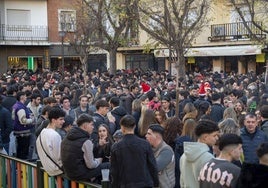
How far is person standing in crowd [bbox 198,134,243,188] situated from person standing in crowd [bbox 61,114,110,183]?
167 centimetres

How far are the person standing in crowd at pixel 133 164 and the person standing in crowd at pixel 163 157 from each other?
0.38 metres

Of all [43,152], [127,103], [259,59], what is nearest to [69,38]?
[259,59]

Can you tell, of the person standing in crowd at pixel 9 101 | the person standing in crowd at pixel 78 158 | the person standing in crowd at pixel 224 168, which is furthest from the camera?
the person standing in crowd at pixel 9 101

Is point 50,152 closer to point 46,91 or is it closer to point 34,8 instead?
point 46,91

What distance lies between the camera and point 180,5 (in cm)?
2439

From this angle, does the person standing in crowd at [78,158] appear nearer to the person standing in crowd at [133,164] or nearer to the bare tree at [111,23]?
the person standing in crowd at [133,164]

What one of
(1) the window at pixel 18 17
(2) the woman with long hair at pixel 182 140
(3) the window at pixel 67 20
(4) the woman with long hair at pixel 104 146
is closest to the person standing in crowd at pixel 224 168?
(2) the woman with long hair at pixel 182 140

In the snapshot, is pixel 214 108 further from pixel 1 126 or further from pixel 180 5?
pixel 180 5

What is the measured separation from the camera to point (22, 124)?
11734 millimetres

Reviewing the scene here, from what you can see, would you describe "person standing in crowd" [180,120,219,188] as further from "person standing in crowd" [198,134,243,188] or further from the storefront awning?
the storefront awning

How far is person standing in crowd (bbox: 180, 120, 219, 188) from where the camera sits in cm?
584

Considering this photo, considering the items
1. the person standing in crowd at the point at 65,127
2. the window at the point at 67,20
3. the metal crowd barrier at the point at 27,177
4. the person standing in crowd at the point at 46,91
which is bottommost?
the metal crowd barrier at the point at 27,177

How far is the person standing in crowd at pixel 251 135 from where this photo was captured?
7918mm

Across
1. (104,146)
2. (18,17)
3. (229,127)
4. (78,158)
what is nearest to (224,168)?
(78,158)
